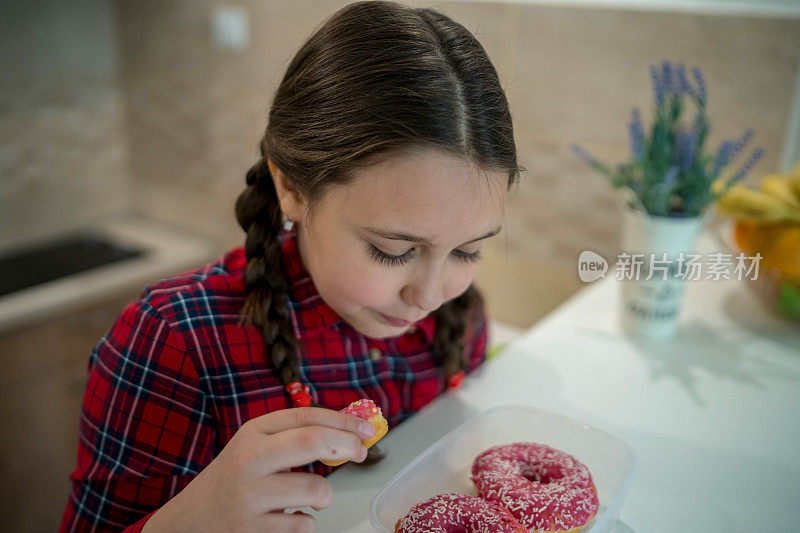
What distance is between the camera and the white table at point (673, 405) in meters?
0.71

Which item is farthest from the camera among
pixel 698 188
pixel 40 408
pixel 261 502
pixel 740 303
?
pixel 40 408

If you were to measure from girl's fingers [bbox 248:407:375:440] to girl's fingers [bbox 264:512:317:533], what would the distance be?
0.06 m

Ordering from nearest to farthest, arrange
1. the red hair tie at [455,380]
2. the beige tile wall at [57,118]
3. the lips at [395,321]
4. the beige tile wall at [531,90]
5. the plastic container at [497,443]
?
the plastic container at [497,443] < the lips at [395,321] < the red hair tie at [455,380] < the beige tile wall at [531,90] < the beige tile wall at [57,118]

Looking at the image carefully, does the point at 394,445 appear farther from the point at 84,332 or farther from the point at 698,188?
the point at 84,332

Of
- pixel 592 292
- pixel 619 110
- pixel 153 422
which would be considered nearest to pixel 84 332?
pixel 153 422

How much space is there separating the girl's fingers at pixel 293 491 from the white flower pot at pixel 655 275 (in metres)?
0.69

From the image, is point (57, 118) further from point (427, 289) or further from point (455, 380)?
point (427, 289)

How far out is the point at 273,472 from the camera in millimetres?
519

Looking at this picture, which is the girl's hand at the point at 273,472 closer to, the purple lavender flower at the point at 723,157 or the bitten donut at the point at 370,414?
the bitten donut at the point at 370,414

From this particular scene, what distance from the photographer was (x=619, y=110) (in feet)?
4.76

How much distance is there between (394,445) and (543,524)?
0.72 feet

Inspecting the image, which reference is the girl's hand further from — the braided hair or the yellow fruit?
the yellow fruit

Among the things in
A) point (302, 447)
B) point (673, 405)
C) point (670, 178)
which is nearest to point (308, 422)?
point (302, 447)

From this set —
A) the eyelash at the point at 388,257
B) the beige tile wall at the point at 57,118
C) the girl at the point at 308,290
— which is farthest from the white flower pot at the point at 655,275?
the beige tile wall at the point at 57,118
